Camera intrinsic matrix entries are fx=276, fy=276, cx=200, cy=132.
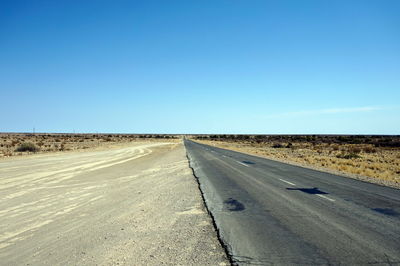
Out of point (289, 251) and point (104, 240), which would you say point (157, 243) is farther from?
point (289, 251)

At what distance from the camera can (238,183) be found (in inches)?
479

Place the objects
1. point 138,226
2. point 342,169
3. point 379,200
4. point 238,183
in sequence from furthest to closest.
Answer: point 342,169 < point 238,183 < point 379,200 < point 138,226

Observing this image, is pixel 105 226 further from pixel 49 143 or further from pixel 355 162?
pixel 49 143

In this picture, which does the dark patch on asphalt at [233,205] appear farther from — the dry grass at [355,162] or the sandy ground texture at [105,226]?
the dry grass at [355,162]

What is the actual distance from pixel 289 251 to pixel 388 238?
216cm

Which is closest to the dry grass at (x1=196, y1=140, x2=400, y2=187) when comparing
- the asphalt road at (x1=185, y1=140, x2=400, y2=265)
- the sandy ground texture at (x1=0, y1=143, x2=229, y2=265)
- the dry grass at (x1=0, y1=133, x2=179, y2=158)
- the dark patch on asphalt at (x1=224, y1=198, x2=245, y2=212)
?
the asphalt road at (x1=185, y1=140, x2=400, y2=265)

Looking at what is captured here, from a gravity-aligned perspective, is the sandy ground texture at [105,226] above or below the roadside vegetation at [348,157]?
above

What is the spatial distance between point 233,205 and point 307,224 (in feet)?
7.92

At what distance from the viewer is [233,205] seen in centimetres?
810

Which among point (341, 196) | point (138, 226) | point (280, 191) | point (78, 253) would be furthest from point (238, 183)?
point (78, 253)

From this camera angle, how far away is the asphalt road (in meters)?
4.44

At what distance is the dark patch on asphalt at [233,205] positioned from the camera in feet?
25.0

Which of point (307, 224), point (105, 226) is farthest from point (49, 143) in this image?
point (307, 224)

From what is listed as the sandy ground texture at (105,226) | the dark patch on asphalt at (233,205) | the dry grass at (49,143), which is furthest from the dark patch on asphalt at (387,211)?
the dry grass at (49,143)
